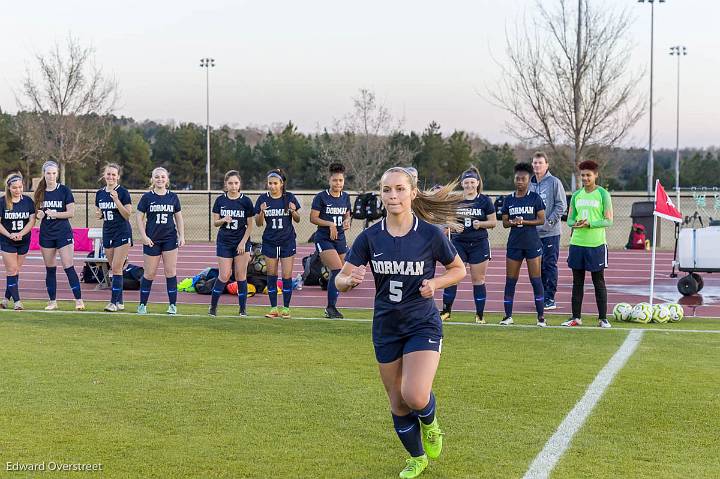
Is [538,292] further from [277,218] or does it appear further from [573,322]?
[277,218]

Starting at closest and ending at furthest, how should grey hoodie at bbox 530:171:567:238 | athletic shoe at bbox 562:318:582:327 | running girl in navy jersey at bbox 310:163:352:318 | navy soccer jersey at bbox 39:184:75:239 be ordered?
athletic shoe at bbox 562:318:582:327, running girl in navy jersey at bbox 310:163:352:318, navy soccer jersey at bbox 39:184:75:239, grey hoodie at bbox 530:171:567:238

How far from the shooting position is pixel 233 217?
13055mm

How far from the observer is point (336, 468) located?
574 cm

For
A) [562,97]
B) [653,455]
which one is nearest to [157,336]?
Result: [653,455]

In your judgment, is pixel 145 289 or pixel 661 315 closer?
pixel 661 315

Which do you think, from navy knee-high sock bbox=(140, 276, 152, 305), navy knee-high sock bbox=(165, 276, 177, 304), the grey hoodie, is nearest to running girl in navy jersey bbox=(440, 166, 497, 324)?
the grey hoodie

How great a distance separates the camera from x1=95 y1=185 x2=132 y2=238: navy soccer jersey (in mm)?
13547

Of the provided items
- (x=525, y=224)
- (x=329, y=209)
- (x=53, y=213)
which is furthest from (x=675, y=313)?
(x=53, y=213)

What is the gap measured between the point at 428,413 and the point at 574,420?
1842mm

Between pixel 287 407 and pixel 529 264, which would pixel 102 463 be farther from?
pixel 529 264

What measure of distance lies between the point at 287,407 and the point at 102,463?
77.1 inches

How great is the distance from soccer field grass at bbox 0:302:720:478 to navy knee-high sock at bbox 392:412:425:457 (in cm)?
17

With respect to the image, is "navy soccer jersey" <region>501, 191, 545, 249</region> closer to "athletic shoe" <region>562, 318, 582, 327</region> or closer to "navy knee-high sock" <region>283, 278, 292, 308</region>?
"athletic shoe" <region>562, 318, 582, 327</region>

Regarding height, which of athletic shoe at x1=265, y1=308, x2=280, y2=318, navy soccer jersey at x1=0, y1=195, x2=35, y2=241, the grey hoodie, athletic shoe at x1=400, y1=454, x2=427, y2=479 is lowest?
athletic shoe at x1=265, y1=308, x2=280, y2=318
